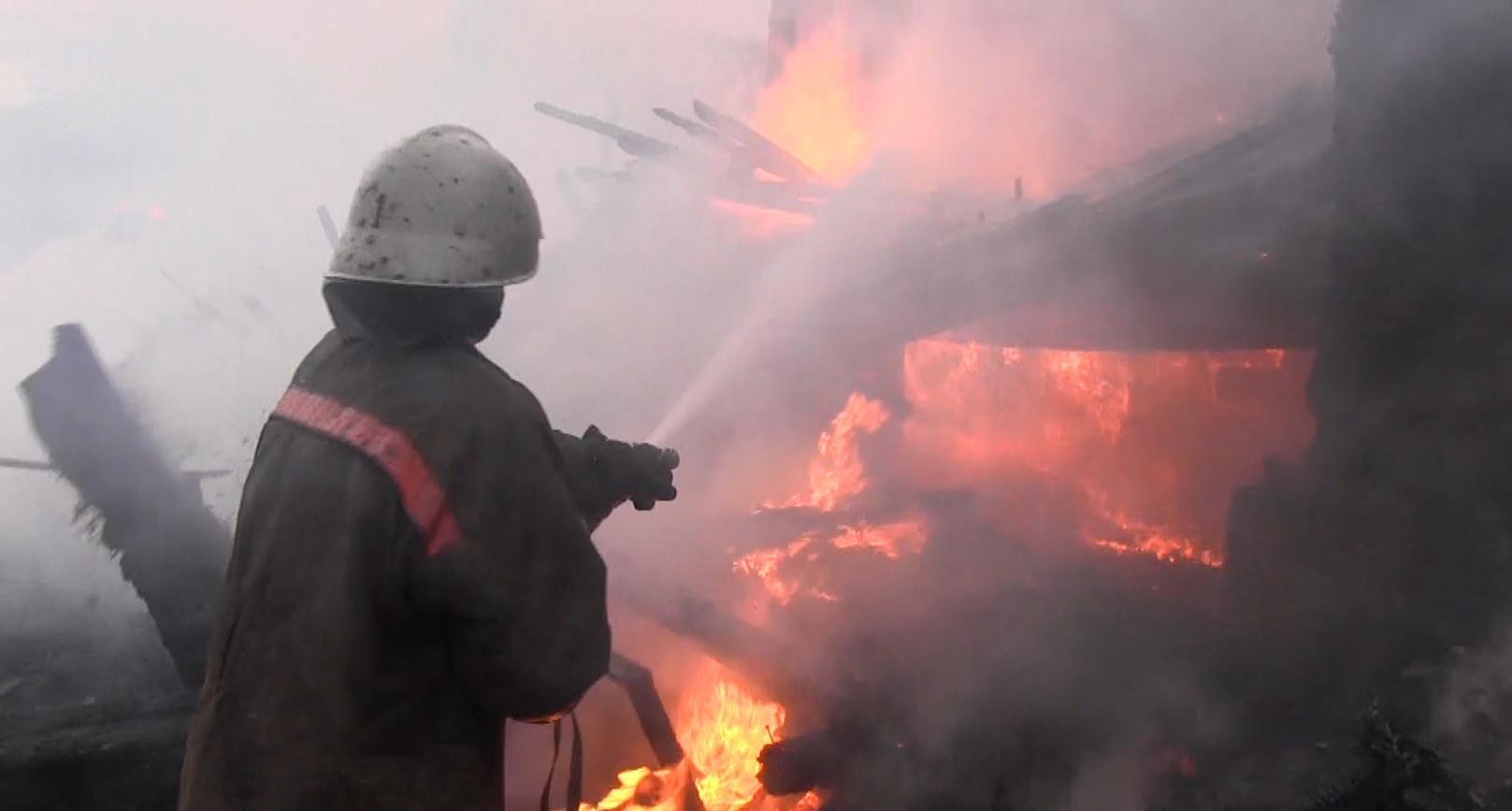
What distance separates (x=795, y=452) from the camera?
891cm

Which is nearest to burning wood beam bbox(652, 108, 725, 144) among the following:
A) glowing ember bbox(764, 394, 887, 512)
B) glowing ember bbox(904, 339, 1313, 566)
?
glowing ember bbox(904, 339, 1313, 566)

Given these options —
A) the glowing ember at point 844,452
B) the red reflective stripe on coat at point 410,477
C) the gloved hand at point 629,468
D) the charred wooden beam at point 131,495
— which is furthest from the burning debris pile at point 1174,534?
the red reflective stripe on coat at point 410,477

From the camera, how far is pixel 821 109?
1268 cm

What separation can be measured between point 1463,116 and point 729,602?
4.46 m

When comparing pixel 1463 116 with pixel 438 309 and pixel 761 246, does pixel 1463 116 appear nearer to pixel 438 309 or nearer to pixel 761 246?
pixel 438 309

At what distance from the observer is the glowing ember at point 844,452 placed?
30.0 feet

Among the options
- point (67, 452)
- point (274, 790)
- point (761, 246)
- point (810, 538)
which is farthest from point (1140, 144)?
point (274, 790)

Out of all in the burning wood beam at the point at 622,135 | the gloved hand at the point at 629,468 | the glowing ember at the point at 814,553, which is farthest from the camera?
the burning wood beam at the point at 622,135

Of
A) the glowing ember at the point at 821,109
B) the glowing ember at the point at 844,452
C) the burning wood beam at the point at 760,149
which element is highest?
the glowing ember at the point at 821,109

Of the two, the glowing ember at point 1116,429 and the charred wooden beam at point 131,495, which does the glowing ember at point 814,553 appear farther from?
the charred wooden beam at point 131,495

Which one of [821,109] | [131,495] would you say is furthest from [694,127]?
[131,495]

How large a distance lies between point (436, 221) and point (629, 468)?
0.93m

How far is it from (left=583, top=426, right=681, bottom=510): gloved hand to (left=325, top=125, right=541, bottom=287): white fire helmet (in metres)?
0.69

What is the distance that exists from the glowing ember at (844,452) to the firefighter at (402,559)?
279 inches
